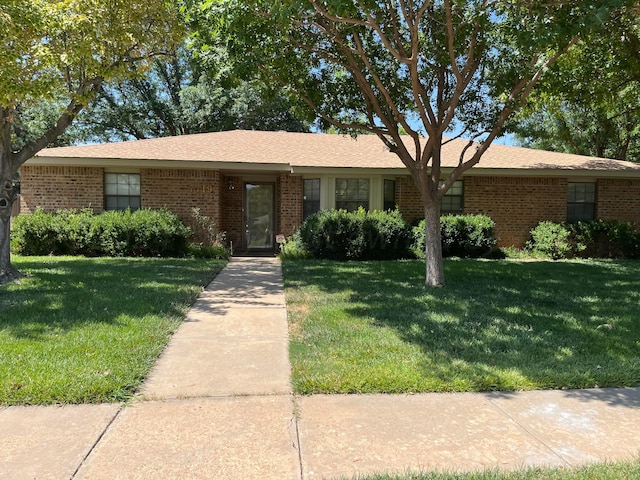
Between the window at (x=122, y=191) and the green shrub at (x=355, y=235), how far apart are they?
16.9ft

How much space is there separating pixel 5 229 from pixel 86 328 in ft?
14.9

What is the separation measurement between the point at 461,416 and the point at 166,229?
10042 mm

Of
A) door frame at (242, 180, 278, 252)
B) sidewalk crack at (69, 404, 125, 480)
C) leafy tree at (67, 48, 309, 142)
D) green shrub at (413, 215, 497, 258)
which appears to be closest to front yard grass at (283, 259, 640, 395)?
sidewalk crack at (69, 404, 125, 480)

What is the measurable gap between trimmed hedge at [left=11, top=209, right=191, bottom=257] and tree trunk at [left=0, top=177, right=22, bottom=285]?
11.3 feet

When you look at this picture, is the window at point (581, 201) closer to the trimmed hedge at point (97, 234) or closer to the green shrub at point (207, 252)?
the green shrub at point (207, 252)

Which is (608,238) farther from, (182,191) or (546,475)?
(546,475)

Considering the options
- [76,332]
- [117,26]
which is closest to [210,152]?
[117,26]

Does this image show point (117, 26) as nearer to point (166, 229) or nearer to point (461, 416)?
point (166, 229)

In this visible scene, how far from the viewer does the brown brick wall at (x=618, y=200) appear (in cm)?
1455

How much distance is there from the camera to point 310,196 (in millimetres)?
13820

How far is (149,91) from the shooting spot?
27.6 m

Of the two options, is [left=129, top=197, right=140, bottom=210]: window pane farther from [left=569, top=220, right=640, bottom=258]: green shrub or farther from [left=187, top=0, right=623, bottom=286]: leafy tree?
[left=569, top=220, right=640, bottom=258]: green shrub

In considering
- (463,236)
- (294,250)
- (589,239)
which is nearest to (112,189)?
(294,250)

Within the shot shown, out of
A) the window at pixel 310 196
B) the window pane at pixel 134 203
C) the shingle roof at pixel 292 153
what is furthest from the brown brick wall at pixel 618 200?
the window pane at pixel 134 203
